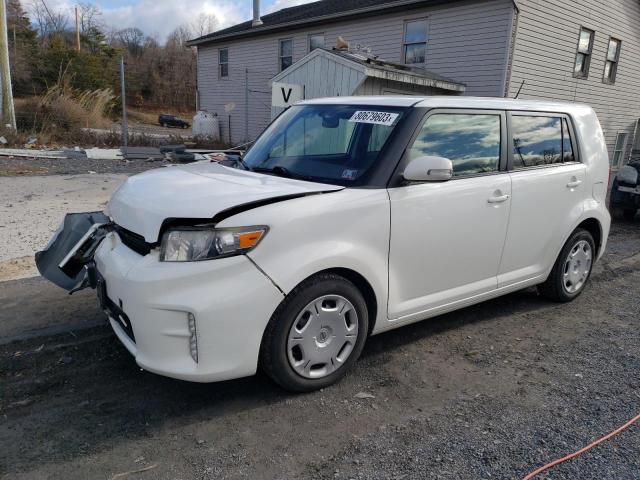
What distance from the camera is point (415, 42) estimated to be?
14.3 metres

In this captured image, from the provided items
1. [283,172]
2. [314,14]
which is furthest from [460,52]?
[283,172]

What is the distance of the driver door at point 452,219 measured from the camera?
10.7 feet

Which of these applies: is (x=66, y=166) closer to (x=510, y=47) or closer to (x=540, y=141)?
(x=510, y=47)

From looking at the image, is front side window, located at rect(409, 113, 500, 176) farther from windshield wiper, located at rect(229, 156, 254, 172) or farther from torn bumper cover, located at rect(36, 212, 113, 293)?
torn bumper cover, located at rect(36, 212, 113, 293)

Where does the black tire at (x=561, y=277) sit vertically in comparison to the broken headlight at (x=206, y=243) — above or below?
below

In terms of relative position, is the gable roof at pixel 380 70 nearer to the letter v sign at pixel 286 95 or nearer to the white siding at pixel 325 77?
the white siding at pixel 325 77

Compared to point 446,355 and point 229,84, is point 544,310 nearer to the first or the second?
point 446,355

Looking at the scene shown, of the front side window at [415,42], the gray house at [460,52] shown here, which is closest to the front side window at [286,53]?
the gray house at [460,52]

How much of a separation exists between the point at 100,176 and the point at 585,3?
46.6ft

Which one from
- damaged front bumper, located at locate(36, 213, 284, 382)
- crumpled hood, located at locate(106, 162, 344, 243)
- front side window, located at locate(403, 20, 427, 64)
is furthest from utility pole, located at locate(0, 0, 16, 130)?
damaged front bumper, located at locate(36, 213, 284, 382)

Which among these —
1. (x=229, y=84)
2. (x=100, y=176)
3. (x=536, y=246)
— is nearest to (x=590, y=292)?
(x=536, y=246)

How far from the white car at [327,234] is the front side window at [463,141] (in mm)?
12

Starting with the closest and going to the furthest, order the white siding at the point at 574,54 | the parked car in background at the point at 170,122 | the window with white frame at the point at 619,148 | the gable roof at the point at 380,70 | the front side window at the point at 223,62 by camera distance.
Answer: the gable roof at the point at 380,70, the white siding at the point at 574,54, the window with white frame at the point at 619,148, the front side window at the point at 223,62, the parked car in background at the point at 170,122

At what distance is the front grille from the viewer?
2.81 metres
